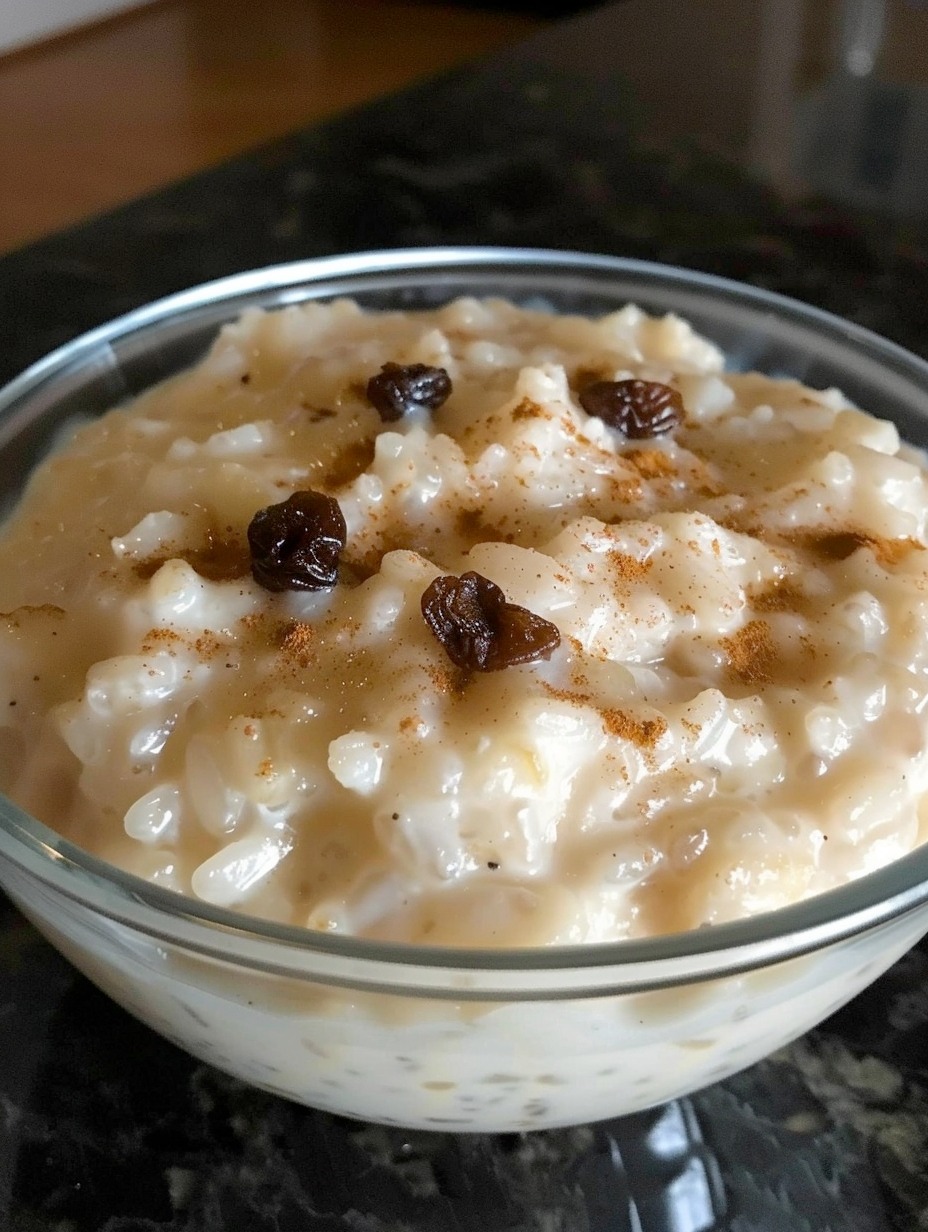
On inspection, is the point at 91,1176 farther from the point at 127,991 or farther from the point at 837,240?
the point at 837,240

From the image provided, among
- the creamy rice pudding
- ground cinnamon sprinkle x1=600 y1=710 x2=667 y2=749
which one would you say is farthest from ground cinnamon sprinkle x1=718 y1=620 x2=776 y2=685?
ground cinnamon sprinkle x1=600 y1=710 x2=667 y2=749

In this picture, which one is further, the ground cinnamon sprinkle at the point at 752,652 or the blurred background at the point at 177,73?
the blurred background at the point at 177,73

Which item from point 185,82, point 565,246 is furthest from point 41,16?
point 565,246

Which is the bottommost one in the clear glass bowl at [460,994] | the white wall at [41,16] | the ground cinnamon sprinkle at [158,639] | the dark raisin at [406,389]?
the white wall at [41,16]

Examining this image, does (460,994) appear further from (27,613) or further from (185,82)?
(185,82)

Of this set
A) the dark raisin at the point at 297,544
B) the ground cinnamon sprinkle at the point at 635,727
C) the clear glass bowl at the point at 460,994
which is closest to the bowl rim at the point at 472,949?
the clear glass bowl at the point at 460,994

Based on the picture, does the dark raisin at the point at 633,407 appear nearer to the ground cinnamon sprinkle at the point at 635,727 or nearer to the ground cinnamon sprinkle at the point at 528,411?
the ground cinnamon sprinkle at the point at 528,411

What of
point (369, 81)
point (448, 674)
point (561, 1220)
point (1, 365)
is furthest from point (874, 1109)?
point (369, 81)
